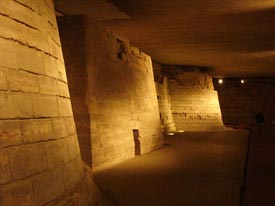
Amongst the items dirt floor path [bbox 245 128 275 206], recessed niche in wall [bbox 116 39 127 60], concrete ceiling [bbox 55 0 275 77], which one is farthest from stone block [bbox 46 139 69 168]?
recessed niche in wall [bbox 116 39 127 60]

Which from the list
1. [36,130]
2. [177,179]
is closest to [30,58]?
[36,130]

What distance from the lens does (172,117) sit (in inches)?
567

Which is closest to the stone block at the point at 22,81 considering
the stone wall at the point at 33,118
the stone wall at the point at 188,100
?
the stone wall at the point at 33,118

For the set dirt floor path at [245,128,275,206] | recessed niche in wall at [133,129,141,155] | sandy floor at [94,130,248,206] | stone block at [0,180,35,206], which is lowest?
dirt floor path at [245,128,275,206]

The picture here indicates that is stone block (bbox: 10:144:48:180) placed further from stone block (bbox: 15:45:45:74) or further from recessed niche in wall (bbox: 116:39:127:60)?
recessed niche in wall (bbox: 116:39:127:60)

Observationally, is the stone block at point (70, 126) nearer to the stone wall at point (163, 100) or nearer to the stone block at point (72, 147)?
the stone block at point (72, 147)

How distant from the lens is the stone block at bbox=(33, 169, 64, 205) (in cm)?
270

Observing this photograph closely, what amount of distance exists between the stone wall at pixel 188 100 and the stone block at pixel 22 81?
11.5 m

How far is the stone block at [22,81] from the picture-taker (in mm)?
2668

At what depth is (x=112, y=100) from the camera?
713cm

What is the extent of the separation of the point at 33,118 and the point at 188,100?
12310mm

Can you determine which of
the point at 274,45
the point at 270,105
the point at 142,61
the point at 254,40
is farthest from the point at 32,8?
the point at 270,105

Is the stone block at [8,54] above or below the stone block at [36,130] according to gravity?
above

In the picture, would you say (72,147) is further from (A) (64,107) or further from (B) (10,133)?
(B) (10,133)
